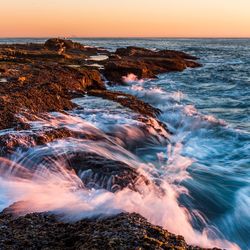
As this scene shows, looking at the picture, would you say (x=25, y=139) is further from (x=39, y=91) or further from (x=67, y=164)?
(x=39, y=91)

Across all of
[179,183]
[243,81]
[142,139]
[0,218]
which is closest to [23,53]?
[243,81]

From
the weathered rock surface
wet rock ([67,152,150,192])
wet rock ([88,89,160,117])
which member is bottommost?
the weathered rock surface

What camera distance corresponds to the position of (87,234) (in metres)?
4.59

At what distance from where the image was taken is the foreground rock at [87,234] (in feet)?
13.7

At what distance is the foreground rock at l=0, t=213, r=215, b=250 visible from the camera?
4.17 meters

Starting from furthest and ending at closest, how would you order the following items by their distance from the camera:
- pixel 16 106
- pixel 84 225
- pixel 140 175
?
pixel 16 106
pixel 140 175
pixel 84 225

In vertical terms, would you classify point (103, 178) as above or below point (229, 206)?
above

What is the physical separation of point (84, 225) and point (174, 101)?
1468 centimetres

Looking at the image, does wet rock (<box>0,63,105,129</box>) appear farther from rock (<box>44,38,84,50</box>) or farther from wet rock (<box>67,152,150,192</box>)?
rock (<box>44,38,84,50</box>)

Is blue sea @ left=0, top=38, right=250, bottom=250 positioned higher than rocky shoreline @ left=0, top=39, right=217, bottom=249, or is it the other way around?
rocky shoreline @ left=0, top=39, right=217, bottom=249

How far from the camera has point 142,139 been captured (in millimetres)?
10922

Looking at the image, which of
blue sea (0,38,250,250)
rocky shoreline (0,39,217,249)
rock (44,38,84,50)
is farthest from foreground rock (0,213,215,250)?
rock (44,38,84,50)

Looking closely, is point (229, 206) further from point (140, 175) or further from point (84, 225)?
point (84, 225)

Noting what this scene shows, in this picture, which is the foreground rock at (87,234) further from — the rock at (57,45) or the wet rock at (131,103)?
the rock at (57,45)
